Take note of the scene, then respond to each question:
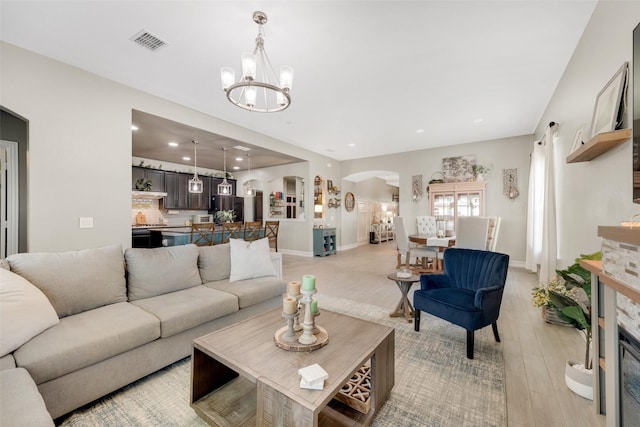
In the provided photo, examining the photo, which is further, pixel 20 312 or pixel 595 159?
pixel 595 159

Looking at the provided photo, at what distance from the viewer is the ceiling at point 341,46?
2143mm

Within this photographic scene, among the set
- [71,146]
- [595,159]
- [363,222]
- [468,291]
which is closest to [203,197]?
[71,146]

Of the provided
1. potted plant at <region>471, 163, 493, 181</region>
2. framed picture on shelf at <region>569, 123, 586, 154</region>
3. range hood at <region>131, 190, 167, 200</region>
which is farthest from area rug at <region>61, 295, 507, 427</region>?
range hood at <region>131, 190, 167, 200</region>

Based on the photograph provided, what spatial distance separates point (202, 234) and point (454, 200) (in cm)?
574

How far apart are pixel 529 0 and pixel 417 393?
3.14 meters

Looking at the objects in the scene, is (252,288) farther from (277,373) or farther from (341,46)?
(341,46)

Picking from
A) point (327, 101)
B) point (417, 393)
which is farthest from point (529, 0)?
point (417, 393)

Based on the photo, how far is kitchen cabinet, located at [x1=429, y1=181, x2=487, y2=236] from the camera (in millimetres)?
6012

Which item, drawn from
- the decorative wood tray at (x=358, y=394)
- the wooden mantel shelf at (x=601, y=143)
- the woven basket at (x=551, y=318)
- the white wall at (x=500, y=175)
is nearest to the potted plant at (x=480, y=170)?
the white wall at (x=500, y=175)

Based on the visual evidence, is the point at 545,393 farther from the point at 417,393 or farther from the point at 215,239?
the point at 215,239

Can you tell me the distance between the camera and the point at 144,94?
3.53 meters

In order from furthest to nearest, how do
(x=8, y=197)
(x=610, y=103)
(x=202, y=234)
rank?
(x=202, y=234) < (x=8, y=197) < (x=610, y=103)

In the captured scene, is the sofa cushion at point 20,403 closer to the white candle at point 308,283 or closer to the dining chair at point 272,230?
the white candle at point 308,283

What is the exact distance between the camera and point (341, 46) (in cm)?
261
